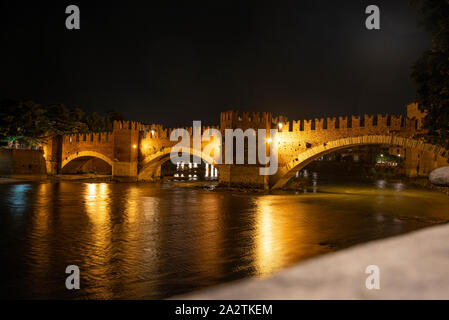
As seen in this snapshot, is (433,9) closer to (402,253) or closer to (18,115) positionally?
(402,253)

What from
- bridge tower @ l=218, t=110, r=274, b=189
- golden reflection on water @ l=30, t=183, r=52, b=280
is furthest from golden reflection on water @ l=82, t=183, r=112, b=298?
bridge tower @ l=218, t=110, r=274, b=189

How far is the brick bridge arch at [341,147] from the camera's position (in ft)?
53.2

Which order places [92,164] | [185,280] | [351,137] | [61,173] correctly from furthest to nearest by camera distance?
[92,164]
[61,173]
[351,137]
[185,280]

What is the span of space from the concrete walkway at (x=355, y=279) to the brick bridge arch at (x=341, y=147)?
9.41 meters

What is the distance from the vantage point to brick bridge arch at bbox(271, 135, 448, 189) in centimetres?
1622

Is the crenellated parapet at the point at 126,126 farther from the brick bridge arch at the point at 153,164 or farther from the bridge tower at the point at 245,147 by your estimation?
the bridge tower at the point at 245,147

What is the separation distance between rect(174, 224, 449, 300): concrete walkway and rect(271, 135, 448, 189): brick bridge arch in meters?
9.41

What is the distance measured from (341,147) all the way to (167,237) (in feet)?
41.6

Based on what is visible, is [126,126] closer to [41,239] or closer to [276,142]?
[276,142]

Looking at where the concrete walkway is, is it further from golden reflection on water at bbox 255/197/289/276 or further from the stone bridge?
the stone bridge

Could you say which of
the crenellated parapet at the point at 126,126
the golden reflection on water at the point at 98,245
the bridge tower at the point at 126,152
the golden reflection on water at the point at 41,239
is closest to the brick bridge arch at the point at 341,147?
the golden reflection on water at the point at 98,245

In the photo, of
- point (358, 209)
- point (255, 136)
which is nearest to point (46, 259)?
point (358, 209)

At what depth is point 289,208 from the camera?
45.9 feet
